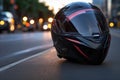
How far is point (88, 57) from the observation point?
14.0 m

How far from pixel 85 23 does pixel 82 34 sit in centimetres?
34

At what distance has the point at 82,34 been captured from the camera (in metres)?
14.1

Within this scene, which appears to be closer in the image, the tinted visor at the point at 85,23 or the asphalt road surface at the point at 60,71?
the asphalt road surface at the point at 60,71

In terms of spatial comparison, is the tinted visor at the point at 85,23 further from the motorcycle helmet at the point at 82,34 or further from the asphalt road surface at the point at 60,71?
the asphalt road surface at the point at 60,71

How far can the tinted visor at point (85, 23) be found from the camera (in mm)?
14164

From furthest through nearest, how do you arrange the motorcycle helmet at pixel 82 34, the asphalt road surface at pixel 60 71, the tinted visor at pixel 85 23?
the tinted visor at pixel 85 23 < the motorcycle helmet at pixel 82 34 < the asphalt road surface at pixel 60 71

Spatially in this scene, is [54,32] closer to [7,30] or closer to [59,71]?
[59,71]

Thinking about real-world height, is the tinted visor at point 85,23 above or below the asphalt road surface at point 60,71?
above

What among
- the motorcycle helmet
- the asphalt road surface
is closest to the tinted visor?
the motorcycle helmet

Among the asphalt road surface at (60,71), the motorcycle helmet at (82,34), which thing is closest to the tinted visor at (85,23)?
the motorcycle helmet at (82,34)

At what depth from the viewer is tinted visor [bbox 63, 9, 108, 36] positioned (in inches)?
558

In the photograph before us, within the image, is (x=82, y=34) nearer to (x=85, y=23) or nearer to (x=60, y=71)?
(x=85, y=23)

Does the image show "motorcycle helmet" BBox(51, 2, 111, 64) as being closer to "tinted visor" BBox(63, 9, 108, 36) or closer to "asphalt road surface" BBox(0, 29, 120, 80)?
"tinted visor" BBox(63, 9, 108, 36)

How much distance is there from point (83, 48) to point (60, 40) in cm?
77
